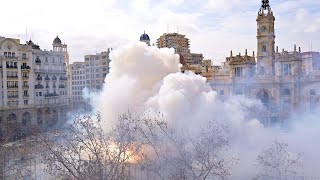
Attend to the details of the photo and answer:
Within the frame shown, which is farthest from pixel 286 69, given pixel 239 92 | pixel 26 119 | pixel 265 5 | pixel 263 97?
pixel 26 119

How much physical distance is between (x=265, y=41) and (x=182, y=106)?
25038mm

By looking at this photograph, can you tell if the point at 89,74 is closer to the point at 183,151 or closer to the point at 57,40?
the point at 57,40

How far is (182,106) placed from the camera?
1422 inches

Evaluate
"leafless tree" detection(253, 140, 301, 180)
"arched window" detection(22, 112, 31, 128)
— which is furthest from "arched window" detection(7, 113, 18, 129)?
"leafless tree" detection(253, 140, 301, 180)

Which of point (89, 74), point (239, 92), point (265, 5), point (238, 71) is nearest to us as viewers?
point (239, 92)

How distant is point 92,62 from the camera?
87562 mm

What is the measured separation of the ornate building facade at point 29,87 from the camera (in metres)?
55.8

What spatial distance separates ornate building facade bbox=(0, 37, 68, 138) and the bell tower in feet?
107

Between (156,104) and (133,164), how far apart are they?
22.5ft

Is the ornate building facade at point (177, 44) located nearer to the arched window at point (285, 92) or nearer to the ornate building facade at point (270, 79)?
the ornate building facade at point (270, 79)

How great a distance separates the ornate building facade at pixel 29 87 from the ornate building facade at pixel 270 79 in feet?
83.5

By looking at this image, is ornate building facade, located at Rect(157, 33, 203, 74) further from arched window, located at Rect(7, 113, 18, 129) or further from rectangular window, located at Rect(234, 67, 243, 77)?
arched window, located at Rect(7, 113, 18, 129)

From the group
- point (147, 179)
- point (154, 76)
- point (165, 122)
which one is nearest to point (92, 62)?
point (154, 76)

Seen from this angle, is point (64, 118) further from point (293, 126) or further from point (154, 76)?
point (293, 126)
